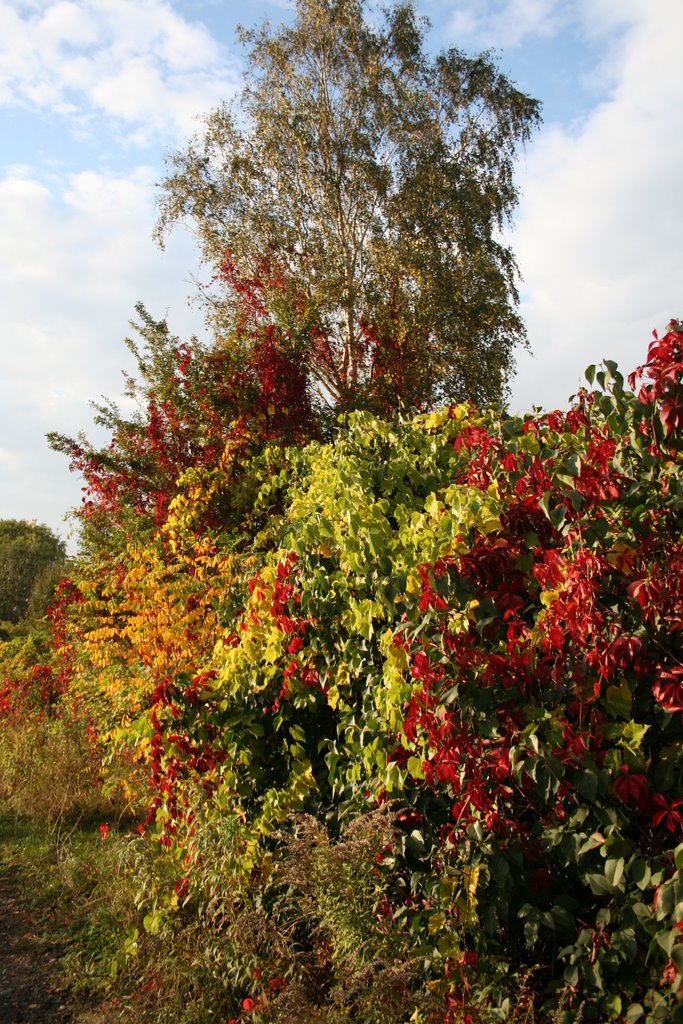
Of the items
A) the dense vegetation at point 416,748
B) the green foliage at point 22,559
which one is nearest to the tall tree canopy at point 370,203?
the dense vegetation at point 416,748

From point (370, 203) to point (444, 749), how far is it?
1574 centimetres

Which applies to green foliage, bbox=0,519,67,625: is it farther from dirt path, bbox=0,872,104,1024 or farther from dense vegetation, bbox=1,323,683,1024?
dense vegetation, bbox=1,323,683,1024

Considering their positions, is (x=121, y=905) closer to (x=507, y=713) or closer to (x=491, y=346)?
(x=507, y=713)

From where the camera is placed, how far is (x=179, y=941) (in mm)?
3781

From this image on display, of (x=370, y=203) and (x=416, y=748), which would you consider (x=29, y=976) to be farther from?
(x=370, y=203)

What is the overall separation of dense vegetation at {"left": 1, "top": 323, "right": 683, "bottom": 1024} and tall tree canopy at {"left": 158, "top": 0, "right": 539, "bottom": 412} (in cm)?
1131

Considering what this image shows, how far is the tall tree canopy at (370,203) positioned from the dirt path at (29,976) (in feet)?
36.4

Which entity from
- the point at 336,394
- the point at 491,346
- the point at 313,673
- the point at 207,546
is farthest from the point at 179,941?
the point at 491,346

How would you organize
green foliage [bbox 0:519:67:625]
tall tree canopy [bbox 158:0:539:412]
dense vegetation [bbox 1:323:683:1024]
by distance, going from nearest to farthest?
dense vegetation [bbox 1:323:683:1024] → tall tree canopy [bbox 158:0:539:412] → green foliage [bbox 0:519:67:625]

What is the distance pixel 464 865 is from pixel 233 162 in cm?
1697

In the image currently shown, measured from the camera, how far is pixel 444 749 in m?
2.75

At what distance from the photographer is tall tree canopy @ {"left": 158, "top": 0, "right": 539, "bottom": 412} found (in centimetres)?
1566

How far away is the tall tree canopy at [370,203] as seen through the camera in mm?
15664

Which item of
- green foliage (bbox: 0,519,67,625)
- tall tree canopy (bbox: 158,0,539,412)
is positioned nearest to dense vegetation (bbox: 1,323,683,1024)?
tall tree canopy (bbox: 158,0,539,412)
